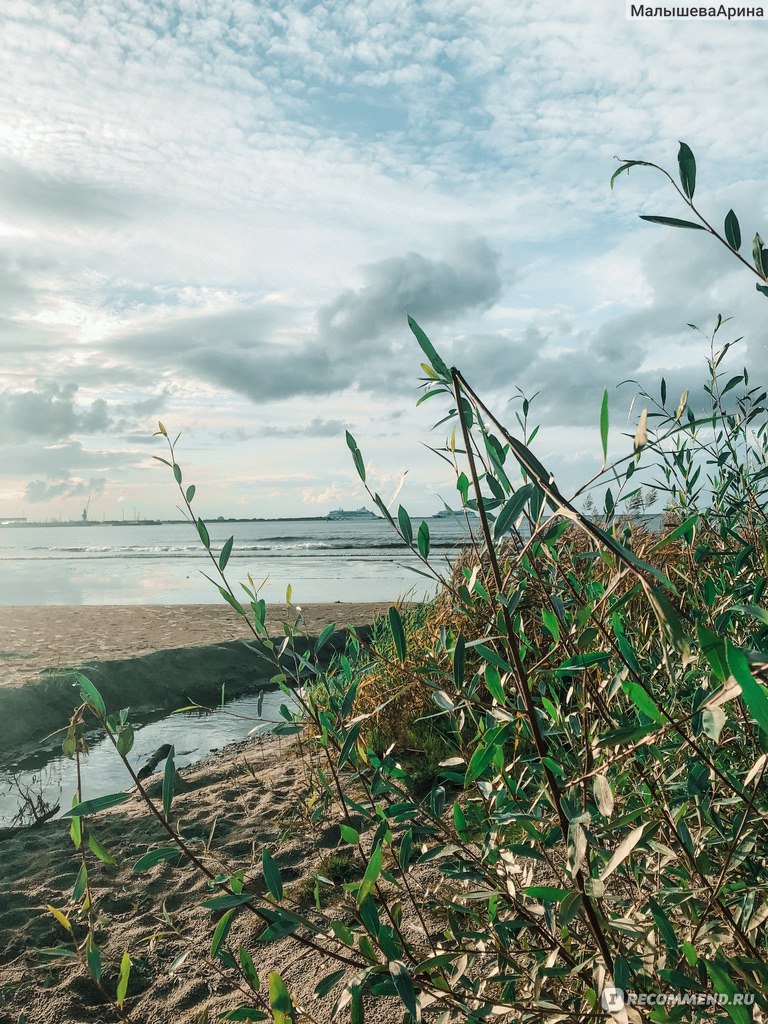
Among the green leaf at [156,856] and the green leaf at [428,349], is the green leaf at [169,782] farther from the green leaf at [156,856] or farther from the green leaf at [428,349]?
the green leaf at [428,349]

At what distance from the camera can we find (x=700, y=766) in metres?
1.46

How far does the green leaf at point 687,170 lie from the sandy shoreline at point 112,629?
7.06 metres

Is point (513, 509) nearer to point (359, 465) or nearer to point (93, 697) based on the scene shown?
point (359, 465)

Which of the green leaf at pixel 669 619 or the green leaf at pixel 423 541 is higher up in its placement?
the green leaf at pixel 423 541

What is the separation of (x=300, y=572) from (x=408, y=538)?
26076mm

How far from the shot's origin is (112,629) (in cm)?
1302

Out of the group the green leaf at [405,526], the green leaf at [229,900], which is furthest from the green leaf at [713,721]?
the green leaf at [229,900]

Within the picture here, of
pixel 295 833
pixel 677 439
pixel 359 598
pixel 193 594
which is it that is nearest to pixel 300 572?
pixel 193 594

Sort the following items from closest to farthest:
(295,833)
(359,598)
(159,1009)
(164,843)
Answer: (159,1009)
(295,833)
(164,843)
(359,598)

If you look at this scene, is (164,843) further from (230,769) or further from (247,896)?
(247,896)

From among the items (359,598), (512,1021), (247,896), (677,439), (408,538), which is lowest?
(359,598)

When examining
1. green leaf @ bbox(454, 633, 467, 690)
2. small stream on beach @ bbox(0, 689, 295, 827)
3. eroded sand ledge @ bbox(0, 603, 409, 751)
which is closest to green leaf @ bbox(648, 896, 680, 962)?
green leaf @ bbox(454, 633, 467, 690)

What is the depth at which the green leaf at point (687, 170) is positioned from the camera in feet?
4.02

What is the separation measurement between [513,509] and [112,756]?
23.1 feet
